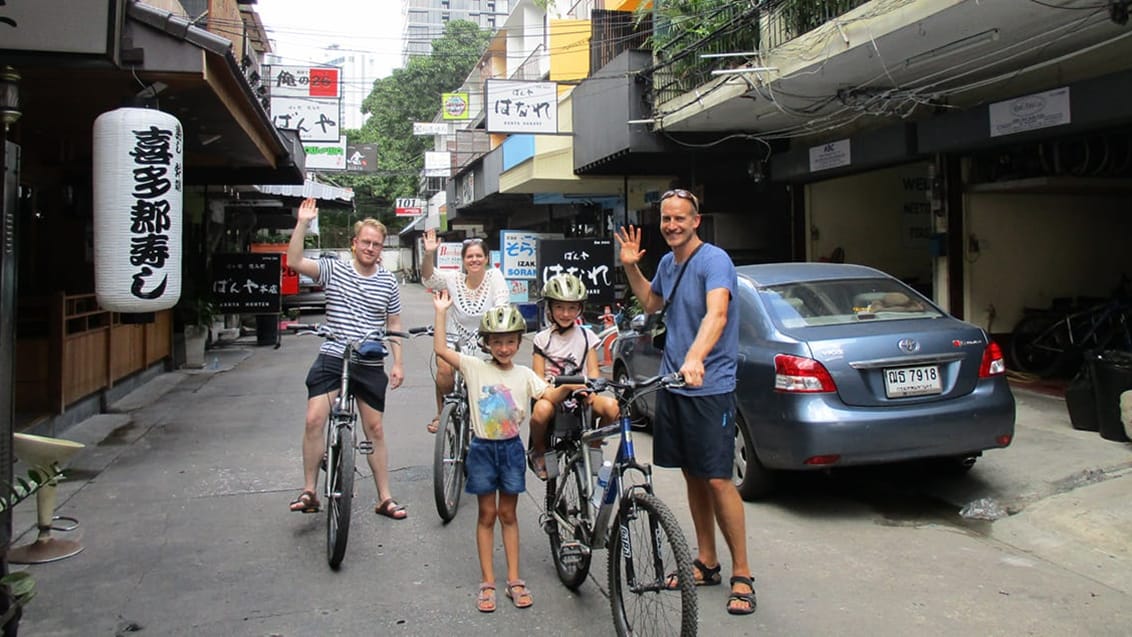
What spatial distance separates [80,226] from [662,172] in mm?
8930

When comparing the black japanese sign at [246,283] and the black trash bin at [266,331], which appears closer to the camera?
the black japanese sign at [246,283]

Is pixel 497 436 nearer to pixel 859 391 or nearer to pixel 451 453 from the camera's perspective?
pixel 451 453

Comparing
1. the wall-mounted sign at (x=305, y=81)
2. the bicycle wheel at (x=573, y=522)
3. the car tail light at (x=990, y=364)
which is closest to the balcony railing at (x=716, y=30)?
the car tail light at (x=990, y=364)

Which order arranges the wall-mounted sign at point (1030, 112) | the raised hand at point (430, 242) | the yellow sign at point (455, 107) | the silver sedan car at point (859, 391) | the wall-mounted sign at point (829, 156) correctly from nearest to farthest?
the silver sedan car at point (859, 391) < the raised hand at point (430, 242) < the wall-mounted sign at point (1030, 112) < the wall-mounted sign at point (829, 156) < the yellow sign at point (455, 107)

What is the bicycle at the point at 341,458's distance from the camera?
4613mm

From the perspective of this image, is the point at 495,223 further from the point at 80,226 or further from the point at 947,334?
the point at 947,334

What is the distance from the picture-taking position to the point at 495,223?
31906 mm

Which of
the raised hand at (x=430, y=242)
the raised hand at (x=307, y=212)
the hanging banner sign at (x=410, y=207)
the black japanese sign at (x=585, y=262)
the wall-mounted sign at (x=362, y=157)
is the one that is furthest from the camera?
the hanging banner sign at (x=410, y=207)

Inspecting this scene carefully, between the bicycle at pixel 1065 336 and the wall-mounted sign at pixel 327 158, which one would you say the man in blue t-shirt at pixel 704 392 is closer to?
the bicycle at pixel 1065 336

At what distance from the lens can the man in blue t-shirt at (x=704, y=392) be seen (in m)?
3.95

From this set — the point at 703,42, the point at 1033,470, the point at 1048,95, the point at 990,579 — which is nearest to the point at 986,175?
the point at 1048,95

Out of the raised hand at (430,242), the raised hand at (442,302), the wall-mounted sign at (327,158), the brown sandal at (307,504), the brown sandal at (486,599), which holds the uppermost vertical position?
the wall-mounted sign at (327,158)

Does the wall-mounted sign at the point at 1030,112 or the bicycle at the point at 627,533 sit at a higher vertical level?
the wall-mounted sign at the point at 1030,112

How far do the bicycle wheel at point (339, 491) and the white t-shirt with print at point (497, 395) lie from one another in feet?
2.79
